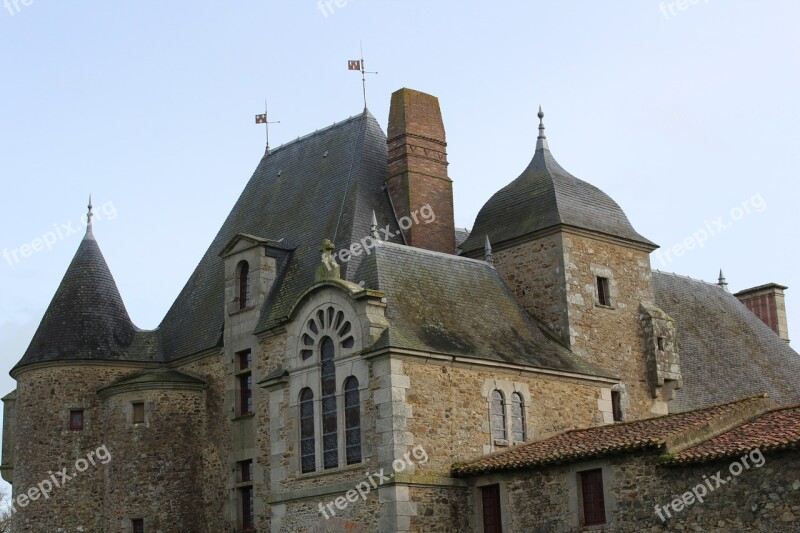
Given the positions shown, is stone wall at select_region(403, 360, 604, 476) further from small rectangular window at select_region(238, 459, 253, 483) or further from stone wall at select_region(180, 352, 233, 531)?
stone wall at select_region(180, 352, 233, 531)

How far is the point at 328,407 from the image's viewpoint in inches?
954

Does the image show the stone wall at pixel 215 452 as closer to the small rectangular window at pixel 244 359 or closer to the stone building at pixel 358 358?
the stone building at pixel 358 358

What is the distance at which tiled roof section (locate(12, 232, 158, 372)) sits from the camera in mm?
30719

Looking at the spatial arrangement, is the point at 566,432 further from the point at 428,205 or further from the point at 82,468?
the point at 82,468

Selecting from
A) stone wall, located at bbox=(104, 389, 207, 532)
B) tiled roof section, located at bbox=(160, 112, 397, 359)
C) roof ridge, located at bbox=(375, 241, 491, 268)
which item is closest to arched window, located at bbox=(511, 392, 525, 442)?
roof ridge, located at bbox=(375, 241, 491, 268)

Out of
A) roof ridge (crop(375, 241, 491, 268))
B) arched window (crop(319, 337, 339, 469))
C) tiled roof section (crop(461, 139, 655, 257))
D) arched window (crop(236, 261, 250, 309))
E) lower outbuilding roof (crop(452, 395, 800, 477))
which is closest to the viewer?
lower outbuilding roof (crop(452, 395, 800, 477))

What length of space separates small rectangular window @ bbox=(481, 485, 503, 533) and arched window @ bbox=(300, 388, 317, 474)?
11.7ft

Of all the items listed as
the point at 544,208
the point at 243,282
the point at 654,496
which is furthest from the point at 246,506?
the point at 654,496

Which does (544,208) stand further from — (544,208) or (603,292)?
(603,292)

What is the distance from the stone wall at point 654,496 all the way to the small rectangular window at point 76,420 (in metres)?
11.4

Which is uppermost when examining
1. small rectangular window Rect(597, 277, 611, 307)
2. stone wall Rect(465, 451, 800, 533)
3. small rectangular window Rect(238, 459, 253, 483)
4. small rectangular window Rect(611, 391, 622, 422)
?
small rectangular window Rect(597, 277, 611, 307)

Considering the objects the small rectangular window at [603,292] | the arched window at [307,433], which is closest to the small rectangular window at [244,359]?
the arched window at [307,433]

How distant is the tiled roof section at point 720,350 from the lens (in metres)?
31.6

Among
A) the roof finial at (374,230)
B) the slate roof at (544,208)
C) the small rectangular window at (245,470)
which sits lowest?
the small rectangular window at (245,470)
